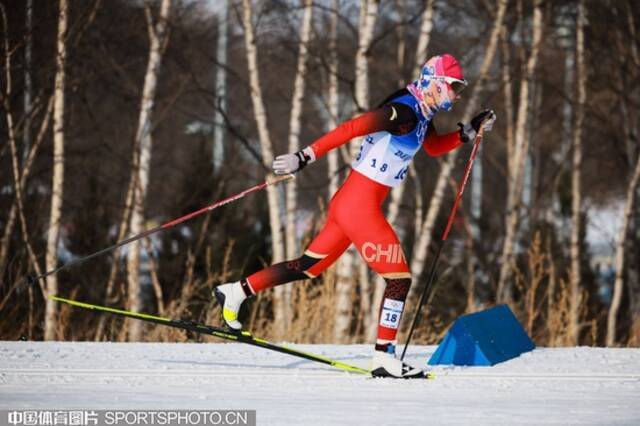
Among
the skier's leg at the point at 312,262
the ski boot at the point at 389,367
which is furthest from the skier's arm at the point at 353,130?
the ski boot at the point at 389,367

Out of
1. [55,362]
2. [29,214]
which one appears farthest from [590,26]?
[55,362]

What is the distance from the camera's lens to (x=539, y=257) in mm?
10234

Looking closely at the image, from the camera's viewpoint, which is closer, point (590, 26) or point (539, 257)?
point (539, 257)

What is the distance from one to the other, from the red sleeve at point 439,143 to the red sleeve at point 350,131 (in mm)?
640

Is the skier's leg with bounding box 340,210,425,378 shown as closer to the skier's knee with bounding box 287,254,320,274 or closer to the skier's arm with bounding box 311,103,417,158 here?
the skier's knee with bounding box 287,254,320,274

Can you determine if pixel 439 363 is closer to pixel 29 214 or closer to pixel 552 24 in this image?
pixel 29 214

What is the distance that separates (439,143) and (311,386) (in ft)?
6.05

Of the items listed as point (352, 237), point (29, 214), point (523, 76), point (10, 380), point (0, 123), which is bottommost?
point (10, 380)

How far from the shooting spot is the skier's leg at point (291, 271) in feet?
21.1

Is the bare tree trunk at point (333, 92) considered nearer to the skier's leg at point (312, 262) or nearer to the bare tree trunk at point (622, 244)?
the bare tree trunk at point (622, 244)

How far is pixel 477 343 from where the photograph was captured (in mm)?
6809

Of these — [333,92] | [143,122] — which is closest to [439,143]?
[333,92]

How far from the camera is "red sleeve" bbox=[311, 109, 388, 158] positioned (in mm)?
5977

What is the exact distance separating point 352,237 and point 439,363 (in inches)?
46.7
